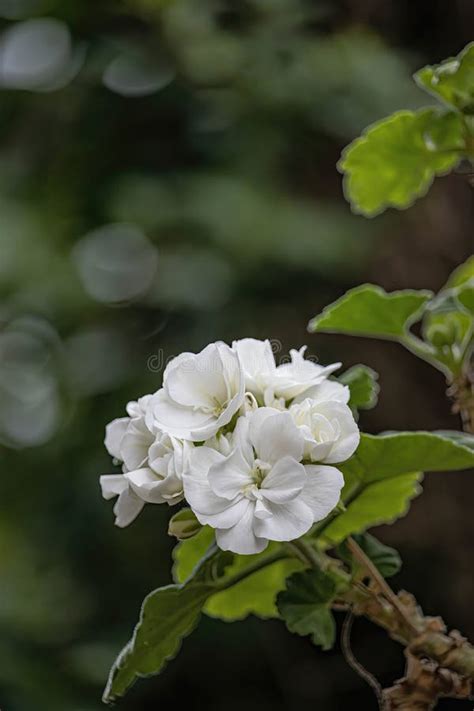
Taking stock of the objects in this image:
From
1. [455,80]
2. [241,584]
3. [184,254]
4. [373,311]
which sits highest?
[455,80]

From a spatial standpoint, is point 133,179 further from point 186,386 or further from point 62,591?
point 186,386

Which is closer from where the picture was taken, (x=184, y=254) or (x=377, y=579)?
(x=377, y=579)

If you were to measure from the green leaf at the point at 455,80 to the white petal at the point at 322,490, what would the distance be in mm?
199

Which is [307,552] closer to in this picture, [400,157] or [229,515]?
[229,515]

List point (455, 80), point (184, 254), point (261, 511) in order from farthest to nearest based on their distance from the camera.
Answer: point (184, 254) → point (455, 80) → point (261, 511)

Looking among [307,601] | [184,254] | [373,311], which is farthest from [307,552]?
[184,254]

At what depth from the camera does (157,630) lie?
0.42 meters

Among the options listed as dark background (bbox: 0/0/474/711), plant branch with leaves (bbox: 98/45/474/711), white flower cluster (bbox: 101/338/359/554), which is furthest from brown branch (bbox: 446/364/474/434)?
dark background (bbox: 0/0/474/711)

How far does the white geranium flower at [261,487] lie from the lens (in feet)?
1.13

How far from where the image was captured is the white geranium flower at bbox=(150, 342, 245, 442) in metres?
0.38

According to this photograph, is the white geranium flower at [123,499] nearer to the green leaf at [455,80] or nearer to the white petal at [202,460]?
the white petal at [202,460]

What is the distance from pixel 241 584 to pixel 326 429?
0.52ft

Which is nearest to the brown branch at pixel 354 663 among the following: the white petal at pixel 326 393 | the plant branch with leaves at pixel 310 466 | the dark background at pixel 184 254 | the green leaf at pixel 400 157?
the plant branch with leaves at pixel 310 466

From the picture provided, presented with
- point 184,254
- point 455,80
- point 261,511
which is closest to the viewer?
point 261,511
